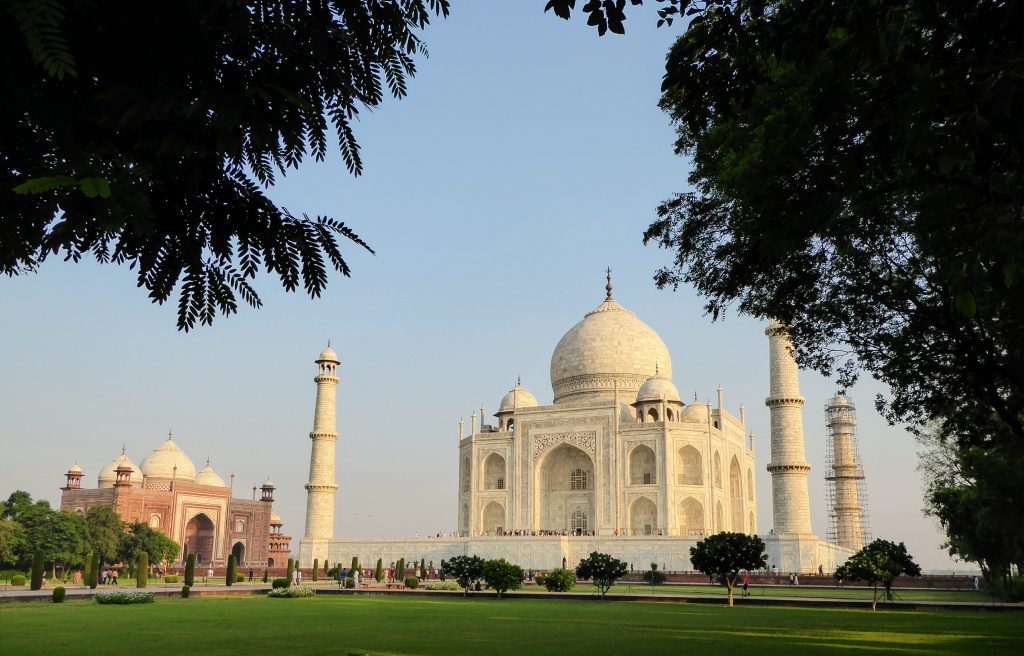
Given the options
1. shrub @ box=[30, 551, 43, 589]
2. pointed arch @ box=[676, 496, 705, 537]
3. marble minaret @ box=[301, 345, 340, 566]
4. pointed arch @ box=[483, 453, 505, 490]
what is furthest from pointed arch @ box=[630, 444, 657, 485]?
shrub @ box=[30, 551, 43, 589]

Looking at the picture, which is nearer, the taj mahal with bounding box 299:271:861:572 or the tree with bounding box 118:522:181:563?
the taj mahal with bounding box 299:271:861:572

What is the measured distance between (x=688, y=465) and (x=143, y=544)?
25345 millimetres

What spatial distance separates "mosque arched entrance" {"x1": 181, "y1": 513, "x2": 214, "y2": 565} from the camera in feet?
170

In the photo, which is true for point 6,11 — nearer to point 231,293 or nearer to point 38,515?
point 231,293

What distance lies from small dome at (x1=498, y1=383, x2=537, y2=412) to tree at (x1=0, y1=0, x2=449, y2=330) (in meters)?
37.8

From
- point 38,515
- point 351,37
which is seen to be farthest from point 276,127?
point 38,515

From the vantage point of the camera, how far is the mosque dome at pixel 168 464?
5328 cm

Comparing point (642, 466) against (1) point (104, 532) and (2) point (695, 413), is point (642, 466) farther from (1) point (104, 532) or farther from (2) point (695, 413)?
(1) point (104, 532)

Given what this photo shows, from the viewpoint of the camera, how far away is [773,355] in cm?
3425

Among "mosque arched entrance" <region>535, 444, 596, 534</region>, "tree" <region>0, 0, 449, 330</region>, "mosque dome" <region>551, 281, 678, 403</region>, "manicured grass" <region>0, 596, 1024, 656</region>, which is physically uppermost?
"mosque dome" <region>551, 281, 678, 403</region>

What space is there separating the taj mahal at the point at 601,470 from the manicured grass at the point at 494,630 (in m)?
16.0

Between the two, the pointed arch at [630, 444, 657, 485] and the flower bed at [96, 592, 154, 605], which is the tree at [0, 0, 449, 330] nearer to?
the flower bed at [96, 592, 154, 605]

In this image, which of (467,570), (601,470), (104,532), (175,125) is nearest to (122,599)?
(467,570)

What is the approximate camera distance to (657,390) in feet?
127
